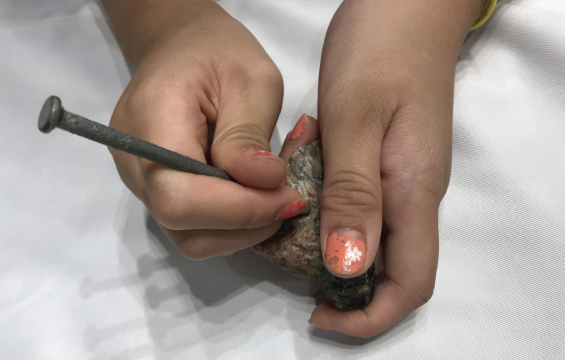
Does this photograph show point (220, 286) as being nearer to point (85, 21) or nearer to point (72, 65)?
point (72, 65)

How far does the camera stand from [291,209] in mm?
907

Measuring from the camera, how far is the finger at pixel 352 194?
861 mm

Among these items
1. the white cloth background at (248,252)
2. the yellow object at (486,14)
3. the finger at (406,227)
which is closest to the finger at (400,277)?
the finger at (406,227)

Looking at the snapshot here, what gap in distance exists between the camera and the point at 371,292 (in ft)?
3.34

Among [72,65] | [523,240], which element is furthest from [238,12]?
[523,240]

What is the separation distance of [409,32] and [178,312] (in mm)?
909

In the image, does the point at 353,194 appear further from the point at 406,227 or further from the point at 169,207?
the point at 169,207

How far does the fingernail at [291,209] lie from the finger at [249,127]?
0.22 ft

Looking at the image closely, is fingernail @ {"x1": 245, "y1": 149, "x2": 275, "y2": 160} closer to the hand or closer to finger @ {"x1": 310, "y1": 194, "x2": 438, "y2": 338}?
the hand

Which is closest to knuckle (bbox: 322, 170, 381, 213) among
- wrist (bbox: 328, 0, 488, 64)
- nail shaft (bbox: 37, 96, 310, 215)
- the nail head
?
nail shaft (bbox: 37, 96, 310, 215)

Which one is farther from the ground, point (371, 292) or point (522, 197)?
point (522, 197)

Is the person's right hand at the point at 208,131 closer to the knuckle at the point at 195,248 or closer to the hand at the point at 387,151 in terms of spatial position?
the knuckle at the point at 195,248

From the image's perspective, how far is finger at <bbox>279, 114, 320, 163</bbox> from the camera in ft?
3.51

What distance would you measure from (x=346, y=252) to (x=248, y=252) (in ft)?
1.30
